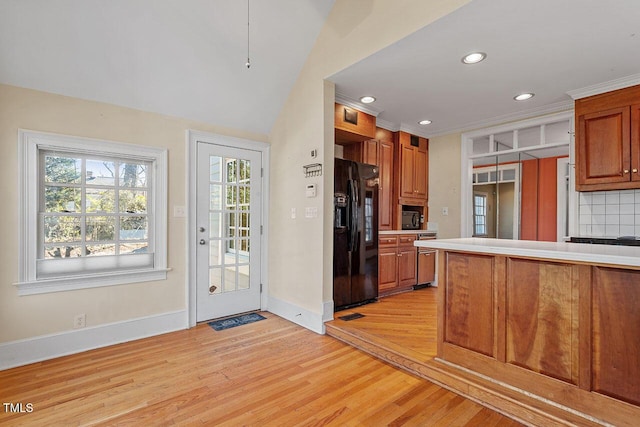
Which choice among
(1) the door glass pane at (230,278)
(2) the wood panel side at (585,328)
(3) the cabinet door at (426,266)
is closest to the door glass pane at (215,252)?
(1) the door glass pane at (230,278)

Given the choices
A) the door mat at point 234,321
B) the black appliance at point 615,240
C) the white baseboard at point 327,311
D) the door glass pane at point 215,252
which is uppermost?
the black appliance at point 615,240

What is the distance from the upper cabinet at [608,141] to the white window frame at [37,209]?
4.47 m

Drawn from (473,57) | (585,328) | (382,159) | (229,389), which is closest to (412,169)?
(382,159)

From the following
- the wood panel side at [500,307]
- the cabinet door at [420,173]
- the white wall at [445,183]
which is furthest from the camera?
the cabinet door at [420,173]

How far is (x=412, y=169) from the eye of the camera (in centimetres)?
495

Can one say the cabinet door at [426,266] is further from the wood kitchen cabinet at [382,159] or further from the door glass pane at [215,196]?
the door glass pane at [215,196]

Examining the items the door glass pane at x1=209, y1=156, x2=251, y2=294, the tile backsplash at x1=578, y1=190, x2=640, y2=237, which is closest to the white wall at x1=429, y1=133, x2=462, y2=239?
the tile backsplash at x1=578, y1=190, x2=640, y2=237

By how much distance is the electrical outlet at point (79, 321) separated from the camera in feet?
9.19

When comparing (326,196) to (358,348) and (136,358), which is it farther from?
(136,358)

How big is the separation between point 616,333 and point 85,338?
153 inches

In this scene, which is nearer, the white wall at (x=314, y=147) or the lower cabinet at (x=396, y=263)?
the white wall at (x=314, y=147)

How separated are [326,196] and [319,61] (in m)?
1.39

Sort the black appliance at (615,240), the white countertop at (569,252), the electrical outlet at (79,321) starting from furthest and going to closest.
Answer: the black appliance at (615,240)
the electrical outlet at (79,321)
the white countertop at (569,252)

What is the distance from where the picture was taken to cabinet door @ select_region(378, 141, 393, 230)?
14.8 feet
